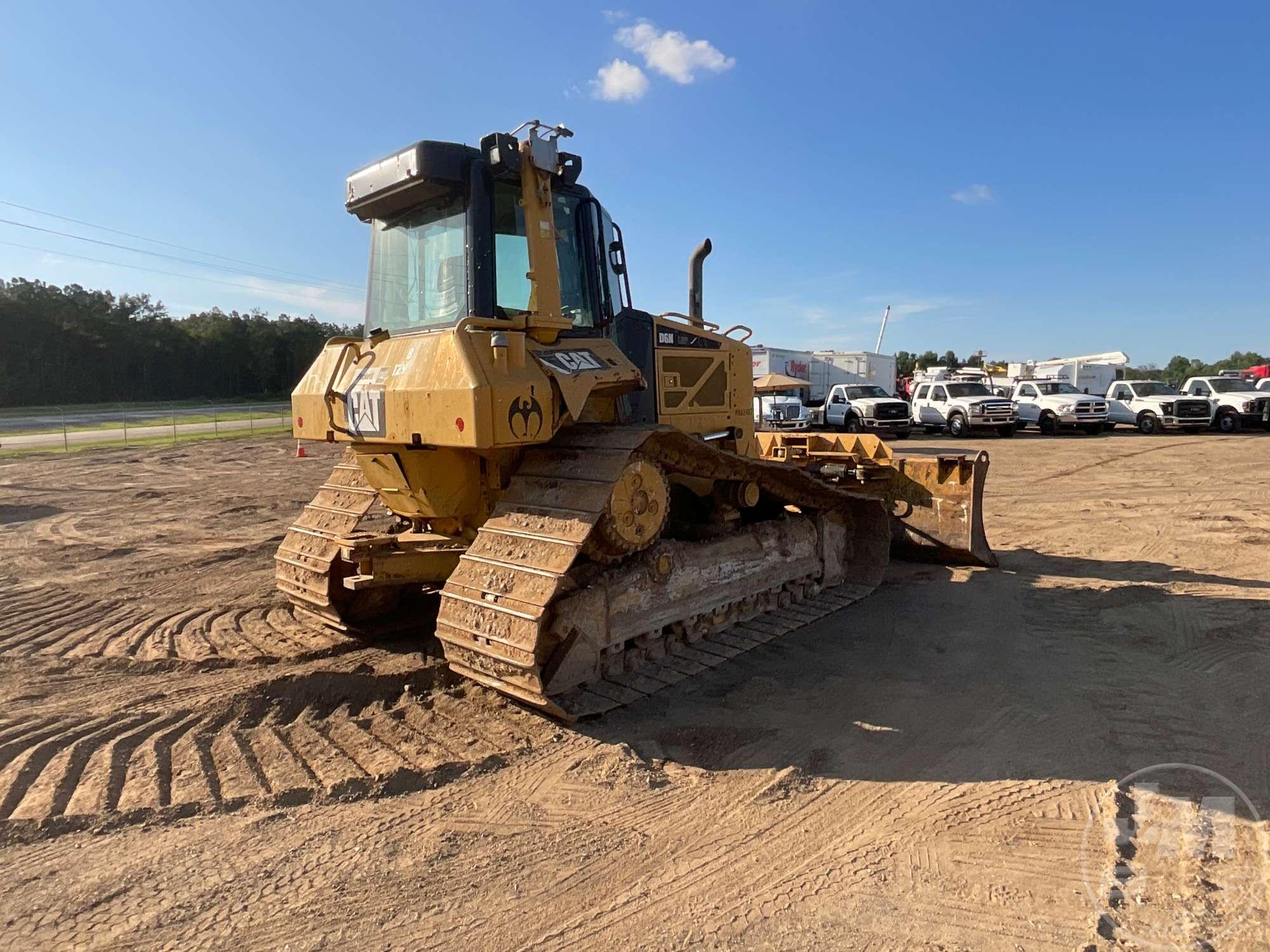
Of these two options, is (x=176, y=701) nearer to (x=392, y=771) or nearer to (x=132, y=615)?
(x=392, y=771)

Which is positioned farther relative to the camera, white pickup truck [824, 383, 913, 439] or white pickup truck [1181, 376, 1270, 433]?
white pickup truck [824, 383, 913, 439]

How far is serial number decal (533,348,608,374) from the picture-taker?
14.5 feet

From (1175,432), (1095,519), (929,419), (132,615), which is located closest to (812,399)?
(929,419)

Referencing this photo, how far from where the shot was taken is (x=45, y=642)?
5.62 metres

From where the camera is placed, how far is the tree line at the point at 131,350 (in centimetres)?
4906

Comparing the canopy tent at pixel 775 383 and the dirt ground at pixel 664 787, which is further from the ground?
the canopy tent at pixel 775 383

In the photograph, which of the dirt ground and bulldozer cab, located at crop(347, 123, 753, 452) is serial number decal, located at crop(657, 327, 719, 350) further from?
the dirt ground

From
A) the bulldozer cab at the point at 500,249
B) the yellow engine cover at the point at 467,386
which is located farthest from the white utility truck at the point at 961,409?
the yellow engine cover at the point at 467,386

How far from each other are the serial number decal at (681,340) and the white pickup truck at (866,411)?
20700 mm

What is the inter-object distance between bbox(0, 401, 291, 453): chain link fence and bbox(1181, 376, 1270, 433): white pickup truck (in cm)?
3279

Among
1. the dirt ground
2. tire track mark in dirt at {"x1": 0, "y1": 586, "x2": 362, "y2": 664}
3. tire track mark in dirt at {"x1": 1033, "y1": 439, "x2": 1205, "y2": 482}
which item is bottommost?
the dirt ground

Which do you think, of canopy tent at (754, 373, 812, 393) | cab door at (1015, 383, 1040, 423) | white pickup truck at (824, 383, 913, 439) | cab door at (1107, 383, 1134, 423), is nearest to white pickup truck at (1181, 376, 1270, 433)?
cab door at (1107, 383, 1134, 423)

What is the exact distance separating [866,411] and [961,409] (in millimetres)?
3046

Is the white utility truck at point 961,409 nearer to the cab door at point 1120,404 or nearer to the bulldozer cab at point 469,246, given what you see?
the cab door at point 1120,404
